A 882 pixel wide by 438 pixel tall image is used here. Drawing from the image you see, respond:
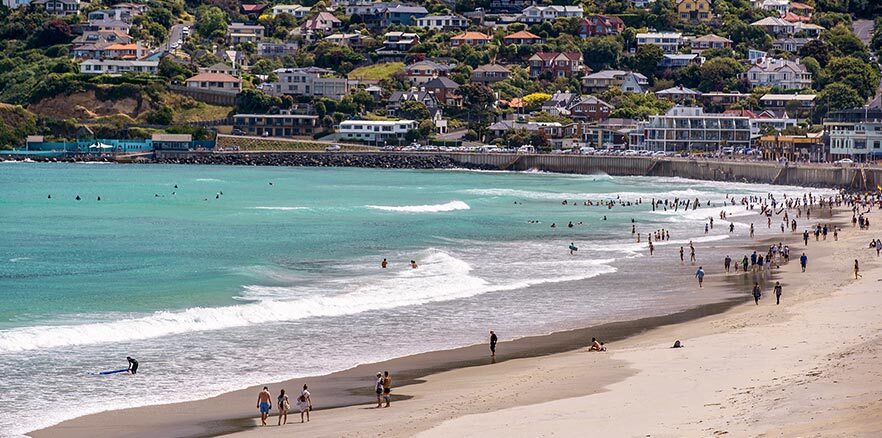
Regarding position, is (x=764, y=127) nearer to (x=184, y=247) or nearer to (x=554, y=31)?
(x=554, y=31)

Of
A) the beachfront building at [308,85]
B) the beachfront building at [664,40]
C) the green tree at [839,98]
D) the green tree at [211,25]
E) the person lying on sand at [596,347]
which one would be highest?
the green tree at [211,25]

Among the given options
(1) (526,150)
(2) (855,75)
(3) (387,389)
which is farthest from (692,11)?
(3) (387,389)

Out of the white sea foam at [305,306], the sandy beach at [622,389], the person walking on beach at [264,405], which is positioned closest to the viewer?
the sandy beach at [622,389]

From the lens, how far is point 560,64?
460 feet

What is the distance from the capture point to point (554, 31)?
153 meters

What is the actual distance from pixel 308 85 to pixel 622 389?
361 ft

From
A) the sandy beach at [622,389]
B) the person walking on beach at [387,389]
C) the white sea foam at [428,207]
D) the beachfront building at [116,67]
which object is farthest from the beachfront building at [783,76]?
the person walking on beach at [387,389]

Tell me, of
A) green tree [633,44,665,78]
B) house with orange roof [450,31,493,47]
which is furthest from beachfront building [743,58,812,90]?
house with orange roof [450,31,493,47]

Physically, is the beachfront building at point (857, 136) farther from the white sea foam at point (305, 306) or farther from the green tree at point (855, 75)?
the white sea foam at point (305, 306)

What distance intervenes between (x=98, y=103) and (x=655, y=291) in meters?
98.4

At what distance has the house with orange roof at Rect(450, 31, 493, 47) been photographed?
148 metres

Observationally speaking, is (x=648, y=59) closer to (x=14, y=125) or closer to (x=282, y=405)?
(x=14, y=125)

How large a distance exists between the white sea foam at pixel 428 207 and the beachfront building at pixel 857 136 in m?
34.7

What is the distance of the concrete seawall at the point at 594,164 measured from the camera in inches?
3533
